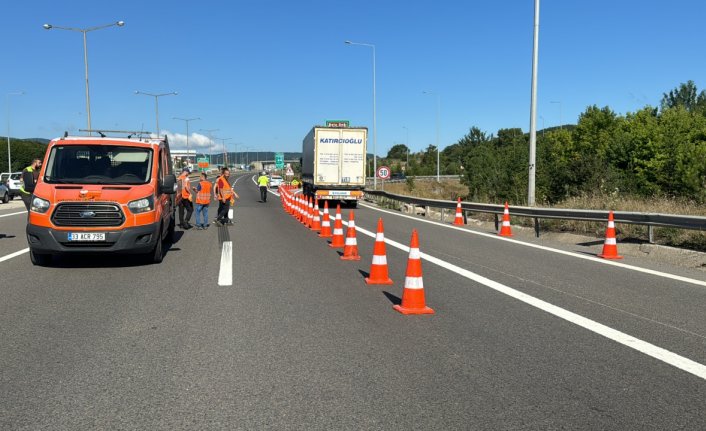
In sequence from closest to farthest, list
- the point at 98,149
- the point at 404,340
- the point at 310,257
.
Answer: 1. the point at 404,340
2. the point at 98,149
3. the point at 310,257

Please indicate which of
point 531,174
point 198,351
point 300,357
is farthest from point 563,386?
point 531,174

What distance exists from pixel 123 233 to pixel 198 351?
4849 mm

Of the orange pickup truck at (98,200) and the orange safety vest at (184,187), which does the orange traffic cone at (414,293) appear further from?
the orange safety vest at (184,187)

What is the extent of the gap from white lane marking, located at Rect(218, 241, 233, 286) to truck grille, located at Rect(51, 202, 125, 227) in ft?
5.73

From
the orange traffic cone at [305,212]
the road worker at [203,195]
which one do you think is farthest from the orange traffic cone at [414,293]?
the orange traffic cone at [305,212]

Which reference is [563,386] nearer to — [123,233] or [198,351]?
[198,351]

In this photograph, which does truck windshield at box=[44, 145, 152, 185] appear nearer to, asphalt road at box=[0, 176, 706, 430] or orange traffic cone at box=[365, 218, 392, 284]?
asphalt road at box=[0, 176, 706, 430]

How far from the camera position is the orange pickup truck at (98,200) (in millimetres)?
9266

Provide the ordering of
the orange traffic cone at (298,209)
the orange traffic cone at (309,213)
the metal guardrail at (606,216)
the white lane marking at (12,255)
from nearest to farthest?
the white lane marking at (12,255) < the metal guardrail at (606,216) < the orange traffic cone at (309,213) < the orange traffic cone at (298,209)

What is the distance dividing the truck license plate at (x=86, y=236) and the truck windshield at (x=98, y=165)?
43.0 inches

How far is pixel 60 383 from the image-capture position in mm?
4336

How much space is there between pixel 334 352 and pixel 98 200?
19.0ft

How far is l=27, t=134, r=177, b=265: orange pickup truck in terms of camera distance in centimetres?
927

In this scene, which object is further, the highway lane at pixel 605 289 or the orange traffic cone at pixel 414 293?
the orange traffic cone at pixel 414 293
